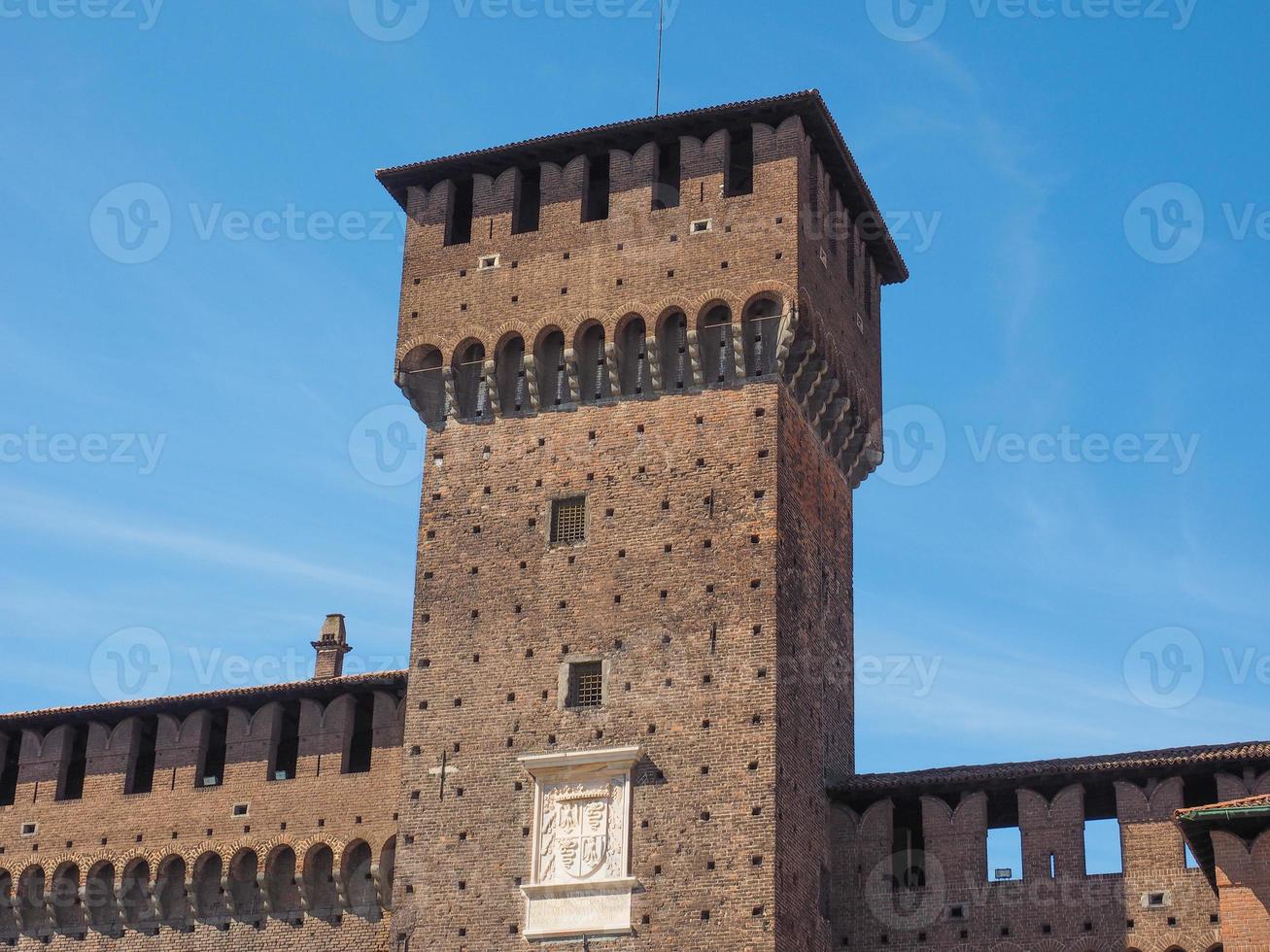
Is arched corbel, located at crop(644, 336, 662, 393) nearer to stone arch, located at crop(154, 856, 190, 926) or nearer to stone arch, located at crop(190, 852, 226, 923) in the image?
stone arch, located at crop(190, 852, 226, 923)

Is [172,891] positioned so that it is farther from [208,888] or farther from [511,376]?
[511,376]

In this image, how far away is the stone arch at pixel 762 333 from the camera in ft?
91.8

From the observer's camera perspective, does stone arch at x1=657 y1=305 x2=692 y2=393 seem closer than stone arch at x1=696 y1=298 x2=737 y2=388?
No

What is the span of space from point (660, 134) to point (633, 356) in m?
3.45

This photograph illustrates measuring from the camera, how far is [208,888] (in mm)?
29781

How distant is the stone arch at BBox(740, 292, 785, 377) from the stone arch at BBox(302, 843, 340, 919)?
9018mm

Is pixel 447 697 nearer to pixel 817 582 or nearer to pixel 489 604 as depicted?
pixel 489 604

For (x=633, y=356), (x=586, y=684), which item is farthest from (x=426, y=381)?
(x=586, y=684)

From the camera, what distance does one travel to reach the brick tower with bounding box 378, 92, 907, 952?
25844mm

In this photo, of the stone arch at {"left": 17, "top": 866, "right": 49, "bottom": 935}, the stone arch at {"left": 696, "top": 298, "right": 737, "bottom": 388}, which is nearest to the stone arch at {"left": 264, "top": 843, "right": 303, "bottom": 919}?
the stone arch at {"left": 17, "top": 866, "right": 49, "bottom": 935}

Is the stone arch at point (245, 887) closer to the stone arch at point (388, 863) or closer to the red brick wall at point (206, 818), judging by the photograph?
the red brick wall at point (206, 818)

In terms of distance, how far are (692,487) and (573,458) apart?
188 cm

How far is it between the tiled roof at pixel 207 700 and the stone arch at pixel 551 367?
4.40 metres

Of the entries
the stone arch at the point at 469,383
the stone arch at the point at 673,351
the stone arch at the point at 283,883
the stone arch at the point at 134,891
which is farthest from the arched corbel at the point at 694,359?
the stone arch at the point at 134,891
